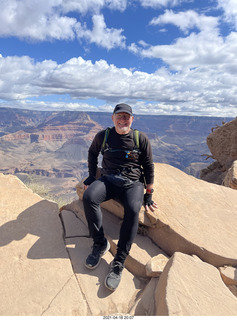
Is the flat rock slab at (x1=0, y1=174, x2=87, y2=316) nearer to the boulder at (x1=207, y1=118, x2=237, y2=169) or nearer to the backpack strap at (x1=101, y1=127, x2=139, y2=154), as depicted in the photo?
the backpack strap at (x1=101, y1=127, x2=139, y2=154)

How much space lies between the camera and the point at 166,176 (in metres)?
5.88

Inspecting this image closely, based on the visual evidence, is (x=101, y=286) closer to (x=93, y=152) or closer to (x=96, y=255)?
(x=96, y=255)

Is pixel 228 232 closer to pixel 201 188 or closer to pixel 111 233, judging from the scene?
pixel 201 188

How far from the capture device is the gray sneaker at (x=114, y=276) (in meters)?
3.33

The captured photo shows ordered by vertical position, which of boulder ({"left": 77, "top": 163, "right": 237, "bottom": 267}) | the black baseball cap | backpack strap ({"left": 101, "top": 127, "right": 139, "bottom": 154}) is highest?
the black baseball cap

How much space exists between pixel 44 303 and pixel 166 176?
4210 mm

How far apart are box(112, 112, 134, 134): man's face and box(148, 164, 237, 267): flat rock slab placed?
1.91 metres

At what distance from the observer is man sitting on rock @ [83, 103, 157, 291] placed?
3.60 metres

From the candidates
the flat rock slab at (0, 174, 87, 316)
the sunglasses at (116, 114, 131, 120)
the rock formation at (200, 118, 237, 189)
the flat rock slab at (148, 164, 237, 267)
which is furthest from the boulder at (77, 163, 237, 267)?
the rock formation at (200, 118, 237, 189)

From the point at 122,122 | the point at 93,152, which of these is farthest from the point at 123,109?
the point at 93,152

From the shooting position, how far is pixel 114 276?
11.4 feet

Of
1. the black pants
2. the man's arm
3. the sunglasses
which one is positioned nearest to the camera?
the black pants

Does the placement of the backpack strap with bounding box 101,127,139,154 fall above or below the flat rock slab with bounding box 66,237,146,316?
above

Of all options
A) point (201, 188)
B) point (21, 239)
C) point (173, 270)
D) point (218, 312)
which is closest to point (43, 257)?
point (21, 239)
